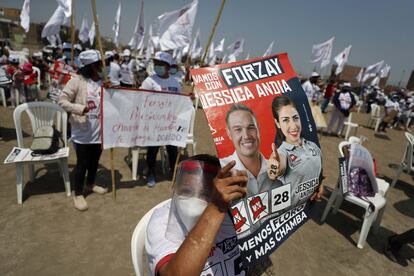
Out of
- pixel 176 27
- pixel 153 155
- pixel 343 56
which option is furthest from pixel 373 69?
pixel 153 155

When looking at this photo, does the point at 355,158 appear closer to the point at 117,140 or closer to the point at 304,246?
the point at 304,246

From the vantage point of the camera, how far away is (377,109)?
13.0m

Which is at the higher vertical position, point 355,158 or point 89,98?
point 89,98

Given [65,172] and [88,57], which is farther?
[65,172]

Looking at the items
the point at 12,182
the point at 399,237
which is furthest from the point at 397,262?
the point at 12,182

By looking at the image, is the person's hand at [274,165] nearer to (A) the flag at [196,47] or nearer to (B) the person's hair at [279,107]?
(B) the person's hair at [279,107]

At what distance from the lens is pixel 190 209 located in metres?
1.02

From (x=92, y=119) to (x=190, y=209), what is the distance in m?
2.77

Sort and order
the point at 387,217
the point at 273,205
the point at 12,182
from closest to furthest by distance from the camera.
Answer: the point at 273,205 < the point at 12,182 < the point at 387,217

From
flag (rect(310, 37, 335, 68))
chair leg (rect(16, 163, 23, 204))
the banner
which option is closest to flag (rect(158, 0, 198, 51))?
the banner

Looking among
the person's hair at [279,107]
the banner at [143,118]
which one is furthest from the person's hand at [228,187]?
the banner at [143,118]

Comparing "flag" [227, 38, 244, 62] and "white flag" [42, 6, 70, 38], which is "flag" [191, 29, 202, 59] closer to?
"flag" [227, 38, 244, 62]

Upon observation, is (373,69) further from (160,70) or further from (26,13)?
(26,13)

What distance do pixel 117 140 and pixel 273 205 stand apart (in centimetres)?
283
